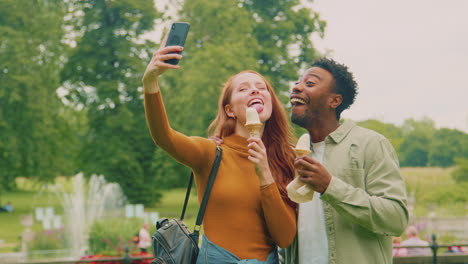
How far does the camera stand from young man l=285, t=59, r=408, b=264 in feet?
9.09

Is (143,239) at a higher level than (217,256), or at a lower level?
lower

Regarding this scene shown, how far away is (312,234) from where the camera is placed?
309 centimetres

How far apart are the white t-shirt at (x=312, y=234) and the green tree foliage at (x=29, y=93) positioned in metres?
22.9

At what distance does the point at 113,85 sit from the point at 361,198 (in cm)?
2618

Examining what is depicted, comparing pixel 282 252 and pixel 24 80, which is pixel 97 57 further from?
pixel 282 252

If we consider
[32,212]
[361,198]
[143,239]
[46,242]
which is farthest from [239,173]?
[32,212]

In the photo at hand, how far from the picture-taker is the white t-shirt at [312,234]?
3062 millimetres

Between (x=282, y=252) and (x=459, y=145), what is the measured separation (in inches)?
1741

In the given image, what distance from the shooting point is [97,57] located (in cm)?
2870

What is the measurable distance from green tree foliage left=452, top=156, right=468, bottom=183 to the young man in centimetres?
2640

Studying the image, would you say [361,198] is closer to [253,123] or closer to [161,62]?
[253,123]

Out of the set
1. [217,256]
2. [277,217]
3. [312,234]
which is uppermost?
[277,217]

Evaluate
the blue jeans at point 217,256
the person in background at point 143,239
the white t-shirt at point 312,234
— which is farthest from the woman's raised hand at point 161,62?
the person in background at point 143,239

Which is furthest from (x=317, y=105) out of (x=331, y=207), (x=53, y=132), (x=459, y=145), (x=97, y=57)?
(x=459, y=145)
